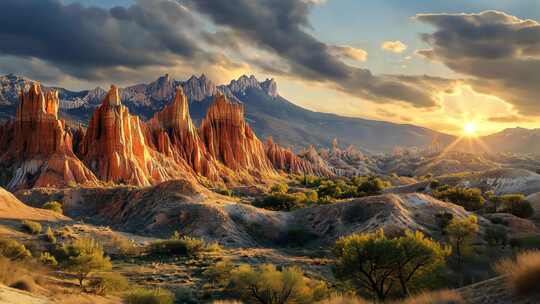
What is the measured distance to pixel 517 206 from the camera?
53781 mm

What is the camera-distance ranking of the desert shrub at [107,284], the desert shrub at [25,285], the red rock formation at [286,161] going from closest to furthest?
the desert shrub at [25,285] → the desert shrub at [107,284] → the red rock formation at [286,161]

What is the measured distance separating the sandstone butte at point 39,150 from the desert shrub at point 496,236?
197ft

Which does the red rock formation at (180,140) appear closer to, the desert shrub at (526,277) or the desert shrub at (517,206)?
the desert shrub at (517,206)

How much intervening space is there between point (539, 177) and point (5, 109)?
19435cm

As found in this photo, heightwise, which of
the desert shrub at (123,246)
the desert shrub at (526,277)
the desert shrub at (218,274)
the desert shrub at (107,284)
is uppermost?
the desert shrub at (526,277)

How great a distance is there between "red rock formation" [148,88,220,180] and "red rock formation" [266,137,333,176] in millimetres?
38575

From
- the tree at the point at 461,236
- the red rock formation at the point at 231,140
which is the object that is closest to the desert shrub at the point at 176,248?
the tree at the point at 461,236

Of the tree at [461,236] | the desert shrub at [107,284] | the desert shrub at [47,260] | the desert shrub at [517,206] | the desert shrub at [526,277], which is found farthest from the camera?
the desert shrub at [517,206]

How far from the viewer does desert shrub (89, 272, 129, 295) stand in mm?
20120

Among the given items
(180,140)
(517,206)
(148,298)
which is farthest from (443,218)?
(180,140)

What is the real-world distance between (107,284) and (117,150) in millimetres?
64520

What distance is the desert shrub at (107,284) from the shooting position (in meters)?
20.1

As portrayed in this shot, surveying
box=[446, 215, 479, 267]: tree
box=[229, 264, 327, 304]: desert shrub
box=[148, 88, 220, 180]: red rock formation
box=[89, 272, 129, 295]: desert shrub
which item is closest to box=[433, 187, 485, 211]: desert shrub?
box=[446, 215, 479, 267]: tree

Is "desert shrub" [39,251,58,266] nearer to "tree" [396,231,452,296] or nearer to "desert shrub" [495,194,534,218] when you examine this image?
"tree" [396,231,452,296]
